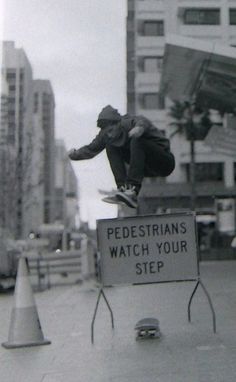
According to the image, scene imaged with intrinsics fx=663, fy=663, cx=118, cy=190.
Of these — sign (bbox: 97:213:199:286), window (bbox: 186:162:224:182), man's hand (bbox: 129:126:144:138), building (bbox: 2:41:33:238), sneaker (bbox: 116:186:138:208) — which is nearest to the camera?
man's hand (bbox: 129:126:144:138)

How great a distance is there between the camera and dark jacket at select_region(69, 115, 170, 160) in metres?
7.23

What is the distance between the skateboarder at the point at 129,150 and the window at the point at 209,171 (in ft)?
165

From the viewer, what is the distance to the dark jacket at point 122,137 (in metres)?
7.23

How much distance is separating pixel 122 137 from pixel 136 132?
0.40 metres

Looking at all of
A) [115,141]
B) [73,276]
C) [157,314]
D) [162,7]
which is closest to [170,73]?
[73,276]

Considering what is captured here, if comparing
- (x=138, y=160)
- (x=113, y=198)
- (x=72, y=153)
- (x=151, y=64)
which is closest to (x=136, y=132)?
(x=138, y=160)

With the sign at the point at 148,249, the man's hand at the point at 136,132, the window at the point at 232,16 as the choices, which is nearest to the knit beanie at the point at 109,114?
the man's hand at the point at 136,132

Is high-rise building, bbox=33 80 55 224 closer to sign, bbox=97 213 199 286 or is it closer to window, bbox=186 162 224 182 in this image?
window, bbox=186 162 224 182

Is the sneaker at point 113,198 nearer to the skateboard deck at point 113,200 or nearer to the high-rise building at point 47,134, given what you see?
the skateboard deck at point 113,200

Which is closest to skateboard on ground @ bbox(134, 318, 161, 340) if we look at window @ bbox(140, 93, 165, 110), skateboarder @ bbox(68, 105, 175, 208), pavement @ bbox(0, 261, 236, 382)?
pavement @ bbox(0, 261, 236, 382)

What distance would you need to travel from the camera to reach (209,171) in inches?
2288

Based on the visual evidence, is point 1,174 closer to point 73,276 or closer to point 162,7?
point 73,276

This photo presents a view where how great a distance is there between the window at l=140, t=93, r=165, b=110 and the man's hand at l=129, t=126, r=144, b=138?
166 feet

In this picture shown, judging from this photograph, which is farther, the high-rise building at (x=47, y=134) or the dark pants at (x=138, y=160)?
the high-rise building at (x=47, y=134)
